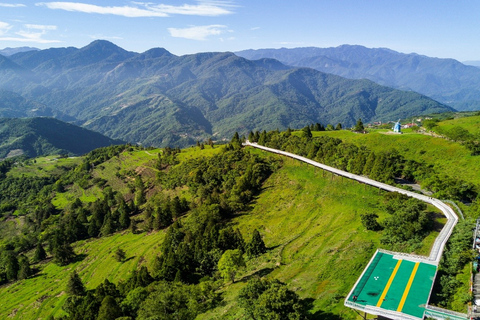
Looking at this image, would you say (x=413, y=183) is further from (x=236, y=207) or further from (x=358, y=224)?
(x=236, y=207)

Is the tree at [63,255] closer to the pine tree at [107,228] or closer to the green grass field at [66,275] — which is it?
the green grass field at [66,275]

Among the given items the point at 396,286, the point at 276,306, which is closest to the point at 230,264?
the point at 276,306

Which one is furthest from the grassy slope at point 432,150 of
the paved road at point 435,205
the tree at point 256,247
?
the tree at point 256,247

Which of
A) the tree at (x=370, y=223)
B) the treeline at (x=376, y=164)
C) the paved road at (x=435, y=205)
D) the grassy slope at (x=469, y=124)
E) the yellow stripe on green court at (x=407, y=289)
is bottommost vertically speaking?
the tree at (x=370, y=223)

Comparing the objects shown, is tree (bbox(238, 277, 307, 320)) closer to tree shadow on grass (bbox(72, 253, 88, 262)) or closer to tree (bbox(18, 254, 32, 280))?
tree shadow on grass (bbox(72, 253, 88, 262))

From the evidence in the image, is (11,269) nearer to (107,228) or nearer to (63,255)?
(63,255)

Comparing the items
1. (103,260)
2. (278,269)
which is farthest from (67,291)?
(278,269)

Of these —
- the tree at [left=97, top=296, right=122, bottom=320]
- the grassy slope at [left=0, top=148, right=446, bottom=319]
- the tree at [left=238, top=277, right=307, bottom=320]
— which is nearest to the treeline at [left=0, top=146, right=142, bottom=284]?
the grassy slope at [left=0, top=148, right=446, bottom=319]
